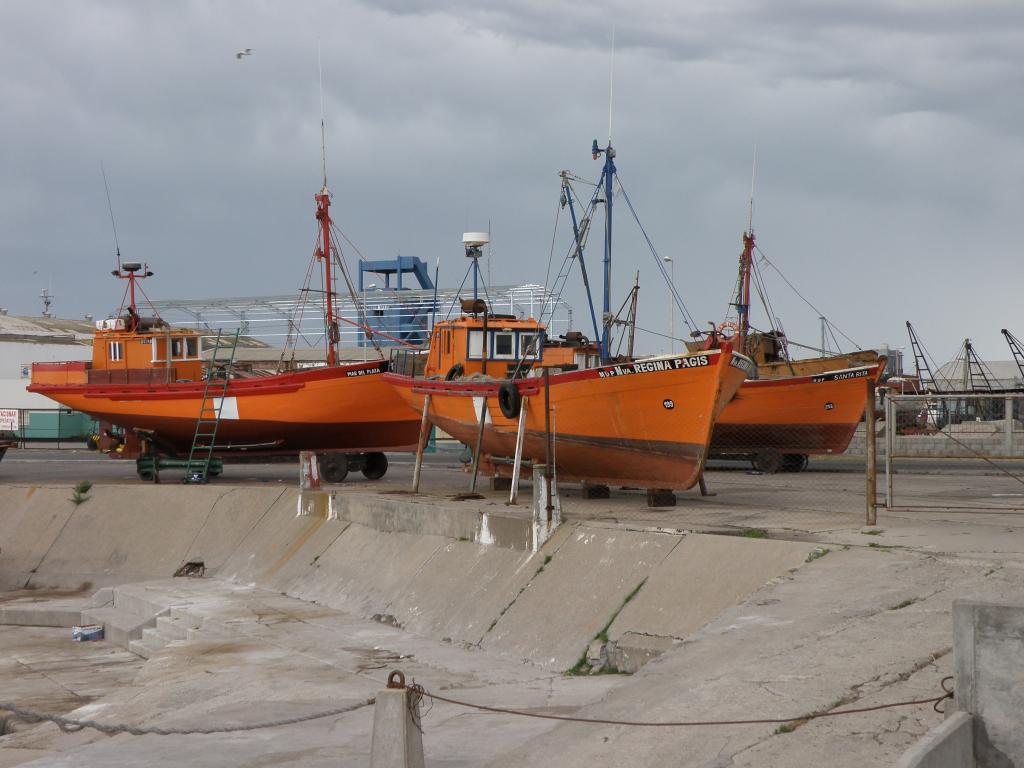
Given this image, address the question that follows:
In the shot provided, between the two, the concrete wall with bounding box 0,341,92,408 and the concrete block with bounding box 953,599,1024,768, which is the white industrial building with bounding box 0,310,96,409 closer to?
the concrete wall with bounding box 0,341,92,408

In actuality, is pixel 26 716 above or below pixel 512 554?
below

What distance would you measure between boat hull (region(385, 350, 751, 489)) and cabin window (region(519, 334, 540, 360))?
1919 millimetres

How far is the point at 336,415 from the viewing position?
23.2 metres

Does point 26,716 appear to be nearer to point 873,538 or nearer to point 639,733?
point 639,733

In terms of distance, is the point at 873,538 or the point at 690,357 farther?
the point at 690,357

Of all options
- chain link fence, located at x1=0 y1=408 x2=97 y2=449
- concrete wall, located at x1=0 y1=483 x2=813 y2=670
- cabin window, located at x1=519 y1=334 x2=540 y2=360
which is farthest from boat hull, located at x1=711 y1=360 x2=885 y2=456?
chain link fence, located at x1=0 y1=408 x2=97 y2=449

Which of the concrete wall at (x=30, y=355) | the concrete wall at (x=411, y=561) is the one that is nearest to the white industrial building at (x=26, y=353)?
the concrete wall at (x=30, y=355)

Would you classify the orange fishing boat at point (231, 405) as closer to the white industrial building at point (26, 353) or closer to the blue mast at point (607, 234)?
the blue mast at point (607, 234)

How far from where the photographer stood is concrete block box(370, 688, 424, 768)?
252 inches

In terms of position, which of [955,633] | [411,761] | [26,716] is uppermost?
[955,633]

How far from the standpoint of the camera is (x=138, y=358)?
85.6ft

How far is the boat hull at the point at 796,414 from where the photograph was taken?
78.0 feet

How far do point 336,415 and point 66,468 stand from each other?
997 centimetres

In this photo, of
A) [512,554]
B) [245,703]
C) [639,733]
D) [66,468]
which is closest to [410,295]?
[66,468]
